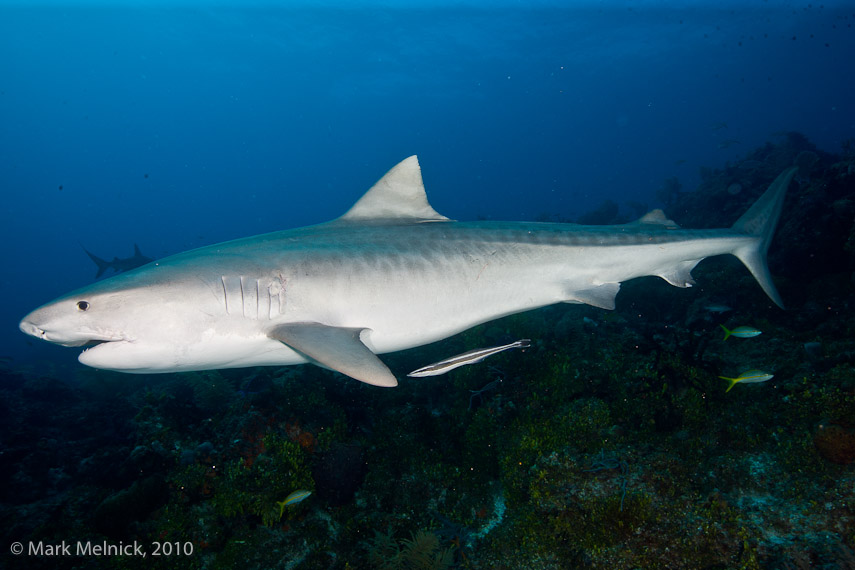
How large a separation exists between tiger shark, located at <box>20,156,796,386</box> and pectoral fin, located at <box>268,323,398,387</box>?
13 mm

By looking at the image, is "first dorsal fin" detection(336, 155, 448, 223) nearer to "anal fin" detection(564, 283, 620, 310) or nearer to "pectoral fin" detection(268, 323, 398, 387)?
"pectoral fin" detection(268, 323, 398, 387)

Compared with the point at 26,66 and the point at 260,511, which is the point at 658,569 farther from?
the point at 26,66

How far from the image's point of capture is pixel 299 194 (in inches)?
7869

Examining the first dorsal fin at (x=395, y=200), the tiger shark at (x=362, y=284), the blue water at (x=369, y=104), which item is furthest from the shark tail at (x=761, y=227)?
the blue water at (x=369, y=104)

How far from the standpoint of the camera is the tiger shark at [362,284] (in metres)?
2.81

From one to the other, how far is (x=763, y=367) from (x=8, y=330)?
99.1m

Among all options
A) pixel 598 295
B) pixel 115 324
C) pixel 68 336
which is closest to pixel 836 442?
pixel 598 295

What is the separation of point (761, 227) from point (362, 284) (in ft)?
18.6

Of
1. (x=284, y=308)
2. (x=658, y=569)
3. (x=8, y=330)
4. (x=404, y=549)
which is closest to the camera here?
(x=658, y=569)

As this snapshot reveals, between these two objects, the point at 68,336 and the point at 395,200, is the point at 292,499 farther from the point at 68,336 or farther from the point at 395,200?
the point at 395,200

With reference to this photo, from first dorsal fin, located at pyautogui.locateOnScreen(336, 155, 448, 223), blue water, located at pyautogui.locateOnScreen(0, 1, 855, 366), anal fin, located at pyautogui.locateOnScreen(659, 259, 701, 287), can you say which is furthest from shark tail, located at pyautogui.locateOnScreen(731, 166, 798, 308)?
blue water, located at pyautogui.locateOnScreen(0, 1, 855, 366)

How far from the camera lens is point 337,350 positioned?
2.81 m

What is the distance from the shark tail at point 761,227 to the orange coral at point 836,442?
6.81 ft

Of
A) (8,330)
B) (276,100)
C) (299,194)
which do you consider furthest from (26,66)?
(299,194)
